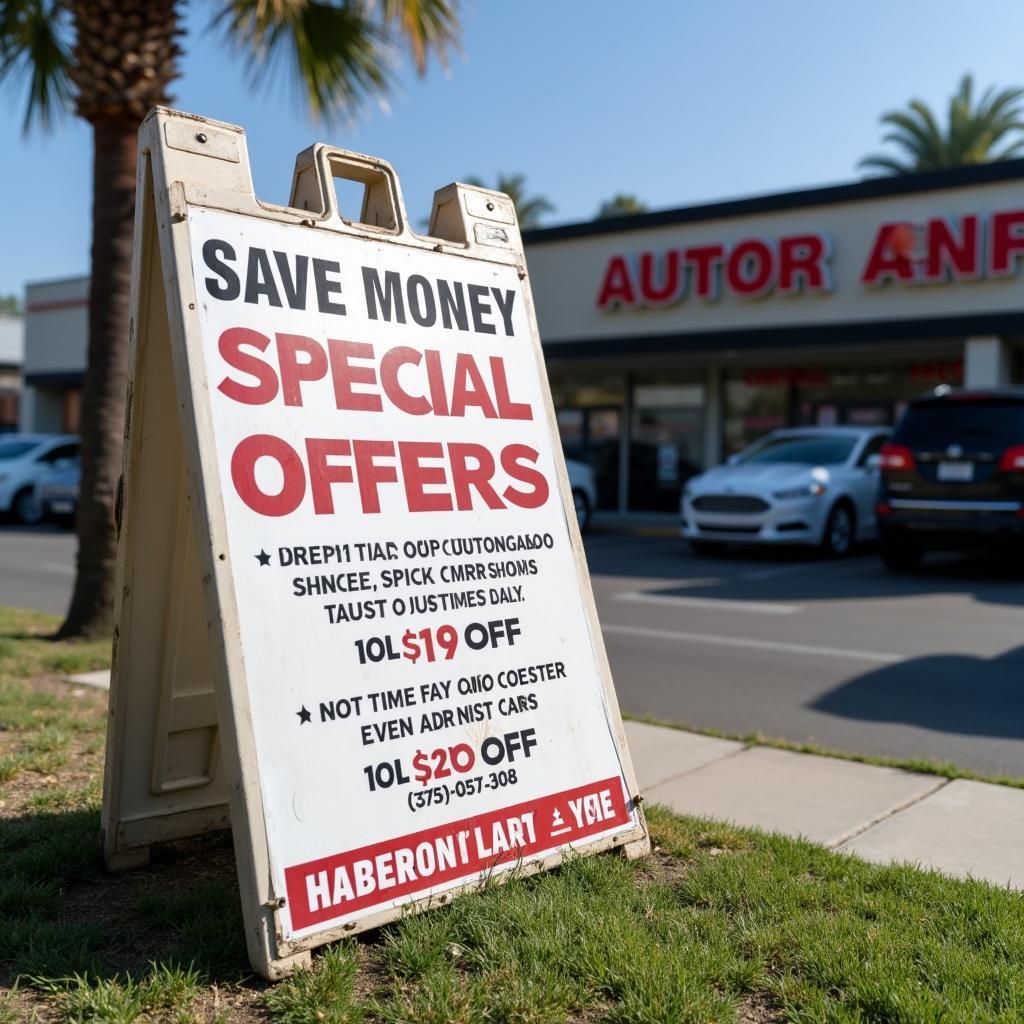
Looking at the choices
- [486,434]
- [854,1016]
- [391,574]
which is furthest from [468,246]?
[854,1016]

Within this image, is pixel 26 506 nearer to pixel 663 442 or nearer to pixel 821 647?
pixel 663 442

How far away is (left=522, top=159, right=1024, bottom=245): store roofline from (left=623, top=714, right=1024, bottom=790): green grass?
12477 mm

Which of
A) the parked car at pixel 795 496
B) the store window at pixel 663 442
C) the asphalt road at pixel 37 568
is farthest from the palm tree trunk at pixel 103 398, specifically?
the store window at pixel 663 442

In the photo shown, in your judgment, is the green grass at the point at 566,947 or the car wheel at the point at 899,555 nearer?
the green grass at the point at 566,947

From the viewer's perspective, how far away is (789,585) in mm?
11562

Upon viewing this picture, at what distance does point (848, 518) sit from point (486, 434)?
11.4 meters

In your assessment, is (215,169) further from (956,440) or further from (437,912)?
(956,440)

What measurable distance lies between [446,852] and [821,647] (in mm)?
5509

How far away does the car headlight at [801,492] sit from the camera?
44.2 feet

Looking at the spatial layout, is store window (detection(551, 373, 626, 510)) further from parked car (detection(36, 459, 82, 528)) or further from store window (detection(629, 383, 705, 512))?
parked car (detection(36, 459, 82, 528))

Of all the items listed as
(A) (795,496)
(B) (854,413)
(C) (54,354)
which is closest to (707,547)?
(A) (795,496)

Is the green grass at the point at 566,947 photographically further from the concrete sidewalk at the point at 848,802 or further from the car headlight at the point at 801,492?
the car headlight at the point at 801,492

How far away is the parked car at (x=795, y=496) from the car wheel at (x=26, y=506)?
12068 millimetres

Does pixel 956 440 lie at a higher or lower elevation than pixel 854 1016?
higher
